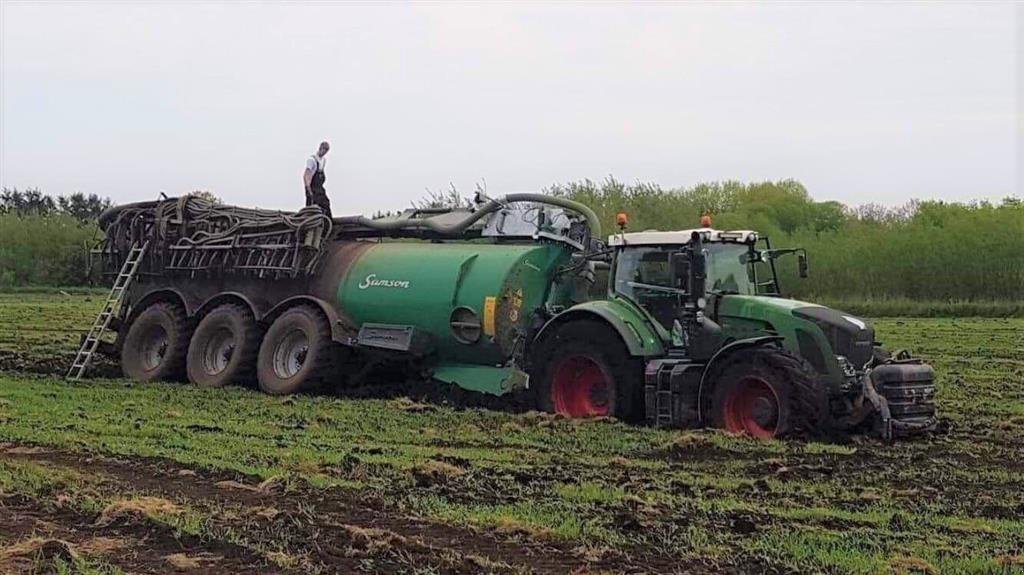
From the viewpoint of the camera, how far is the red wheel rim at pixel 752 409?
12.5m

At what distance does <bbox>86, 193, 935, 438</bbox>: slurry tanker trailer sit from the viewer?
12.7 m

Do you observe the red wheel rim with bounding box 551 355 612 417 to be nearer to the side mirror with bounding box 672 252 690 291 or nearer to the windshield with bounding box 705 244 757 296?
the side mirror with bounding box 672 252 690 291

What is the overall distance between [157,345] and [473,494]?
11490mm

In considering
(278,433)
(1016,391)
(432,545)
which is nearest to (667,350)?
(278,433)

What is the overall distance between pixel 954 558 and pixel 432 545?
292 cm

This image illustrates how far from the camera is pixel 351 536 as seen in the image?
7809 millimetres

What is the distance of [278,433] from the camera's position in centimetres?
1256

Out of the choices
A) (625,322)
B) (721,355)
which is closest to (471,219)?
(625,322)

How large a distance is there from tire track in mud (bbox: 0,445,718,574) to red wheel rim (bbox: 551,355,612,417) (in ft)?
17.5

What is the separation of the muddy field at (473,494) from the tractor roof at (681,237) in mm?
1993

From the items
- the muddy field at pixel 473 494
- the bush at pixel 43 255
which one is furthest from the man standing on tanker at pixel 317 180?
the bush at pixel 43 255

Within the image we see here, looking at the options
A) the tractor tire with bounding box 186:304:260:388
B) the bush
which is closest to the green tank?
the tractor tire with bounding box 186:304:260:388

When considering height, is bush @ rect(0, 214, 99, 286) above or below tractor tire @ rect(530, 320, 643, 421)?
above

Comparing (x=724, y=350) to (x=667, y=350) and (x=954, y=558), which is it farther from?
(x=954, y=558)
